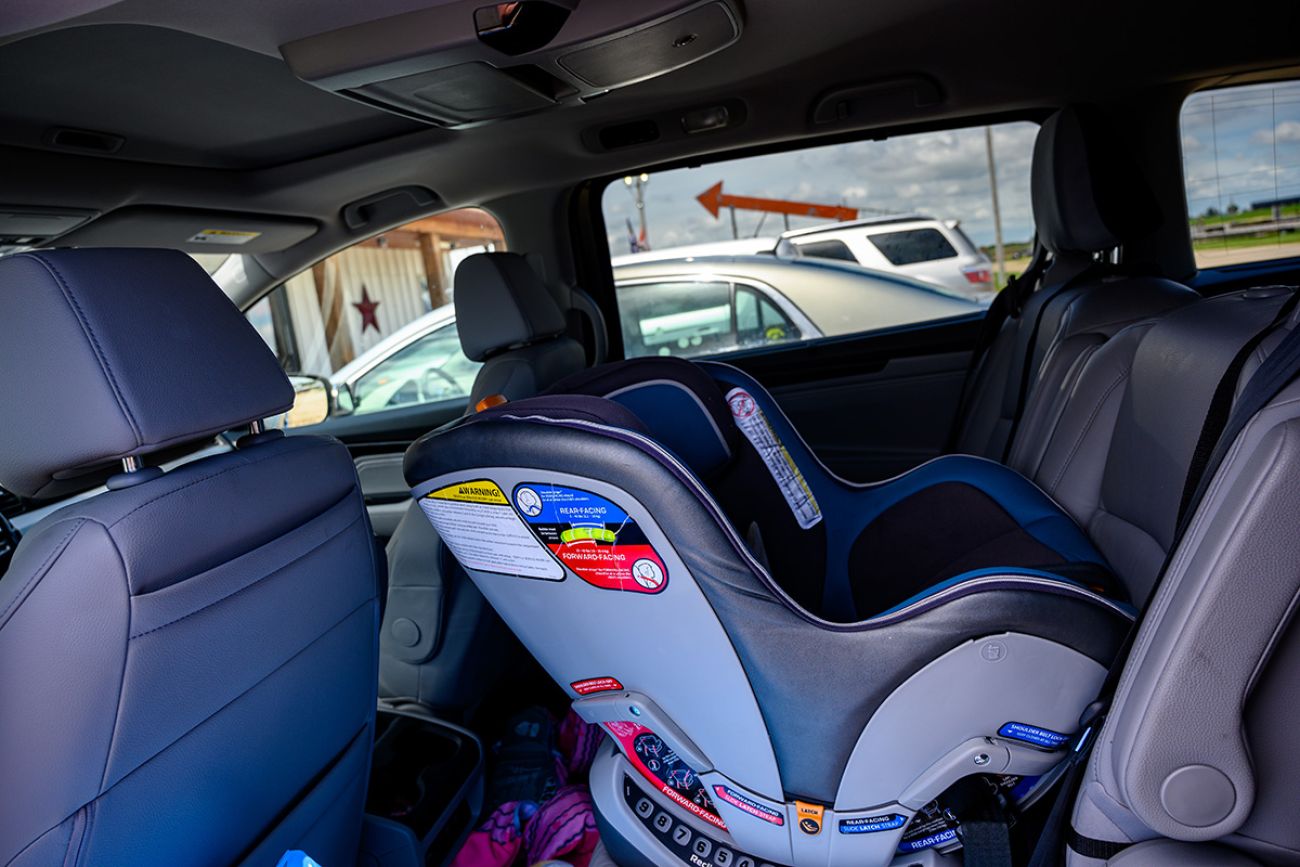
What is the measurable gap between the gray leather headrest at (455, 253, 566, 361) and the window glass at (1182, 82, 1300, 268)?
1982 mm

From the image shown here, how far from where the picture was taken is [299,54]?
1920 millimetres

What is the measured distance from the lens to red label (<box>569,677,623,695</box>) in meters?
1.50

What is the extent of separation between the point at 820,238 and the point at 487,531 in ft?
6.78

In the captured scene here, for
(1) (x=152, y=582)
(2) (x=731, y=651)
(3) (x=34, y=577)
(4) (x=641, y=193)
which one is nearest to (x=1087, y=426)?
(2) (x=731, y=651)

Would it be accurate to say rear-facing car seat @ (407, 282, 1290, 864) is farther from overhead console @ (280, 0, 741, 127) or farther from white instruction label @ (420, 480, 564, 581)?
overhead console @ (280, 0, 741, 127)

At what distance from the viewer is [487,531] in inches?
57.0

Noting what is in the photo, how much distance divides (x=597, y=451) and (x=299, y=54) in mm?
1209

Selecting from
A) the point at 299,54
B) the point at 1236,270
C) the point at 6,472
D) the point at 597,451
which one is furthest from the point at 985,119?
the point at 6,472

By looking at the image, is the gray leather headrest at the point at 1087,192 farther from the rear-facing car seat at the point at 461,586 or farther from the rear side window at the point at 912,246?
the rear-facing car seat at the point at 461,586

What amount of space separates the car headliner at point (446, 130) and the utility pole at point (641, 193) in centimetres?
13

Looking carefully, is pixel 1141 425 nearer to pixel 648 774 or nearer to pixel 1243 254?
pixel 648 774

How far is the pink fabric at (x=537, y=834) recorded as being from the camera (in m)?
1.80

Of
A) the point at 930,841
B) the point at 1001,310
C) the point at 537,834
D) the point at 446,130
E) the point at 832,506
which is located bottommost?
the point at 537,834

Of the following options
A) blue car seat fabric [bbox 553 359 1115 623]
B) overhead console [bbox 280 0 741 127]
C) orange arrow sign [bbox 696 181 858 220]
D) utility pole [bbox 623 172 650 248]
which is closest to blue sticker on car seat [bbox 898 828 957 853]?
blue car seat fabric [bbox 553 359 1115 623]
